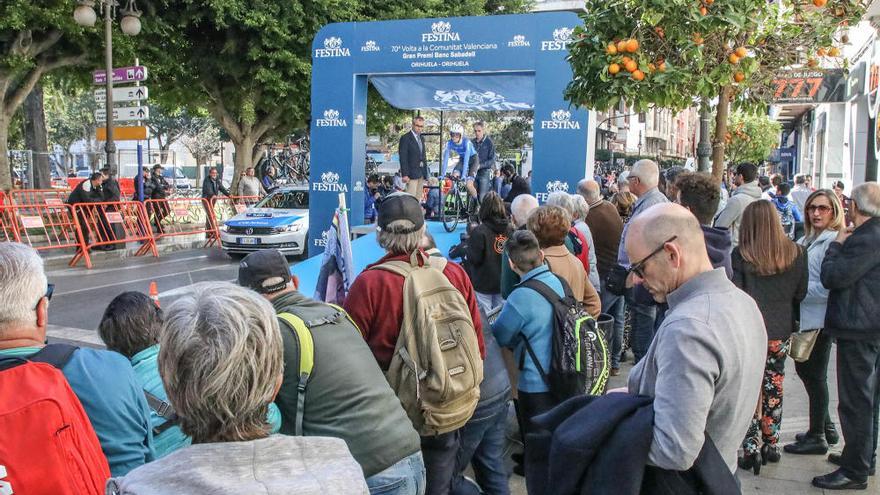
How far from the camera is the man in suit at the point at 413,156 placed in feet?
42.3

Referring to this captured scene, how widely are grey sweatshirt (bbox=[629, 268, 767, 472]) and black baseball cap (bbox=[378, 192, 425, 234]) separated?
4.76 feet

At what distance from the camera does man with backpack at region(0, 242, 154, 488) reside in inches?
75.9

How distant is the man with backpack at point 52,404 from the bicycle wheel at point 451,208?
1130 centimetres

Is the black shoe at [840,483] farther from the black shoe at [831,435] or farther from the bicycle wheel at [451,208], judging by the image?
the bicycle wheel at [451,208]

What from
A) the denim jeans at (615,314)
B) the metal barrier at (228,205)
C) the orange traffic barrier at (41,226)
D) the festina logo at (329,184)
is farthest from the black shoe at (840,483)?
the metal barrier at (228,205)

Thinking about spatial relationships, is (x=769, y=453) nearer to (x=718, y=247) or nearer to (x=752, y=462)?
(x=752, y=462)

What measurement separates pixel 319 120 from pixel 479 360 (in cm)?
963

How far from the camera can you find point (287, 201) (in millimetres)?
16359

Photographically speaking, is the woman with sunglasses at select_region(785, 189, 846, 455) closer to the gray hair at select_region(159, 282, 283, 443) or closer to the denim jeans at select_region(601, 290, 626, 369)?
the denim jeans at select_region(601, 290, 626, 369)

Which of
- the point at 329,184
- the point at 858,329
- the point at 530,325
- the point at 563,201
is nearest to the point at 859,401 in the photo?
the point at 858,329

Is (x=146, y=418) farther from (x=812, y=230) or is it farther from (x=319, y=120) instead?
(x=319, y=120)

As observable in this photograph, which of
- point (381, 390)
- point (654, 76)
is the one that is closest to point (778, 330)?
point (654, 76)

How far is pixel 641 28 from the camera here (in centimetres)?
480

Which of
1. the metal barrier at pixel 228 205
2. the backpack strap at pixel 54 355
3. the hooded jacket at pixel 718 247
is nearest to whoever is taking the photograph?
the backpack strap at pixel 54 355
